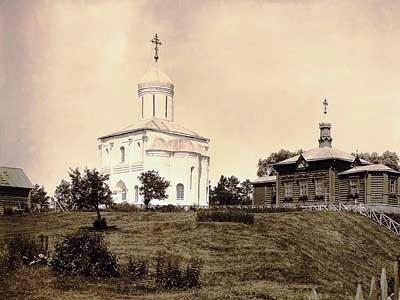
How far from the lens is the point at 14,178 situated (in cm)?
5356

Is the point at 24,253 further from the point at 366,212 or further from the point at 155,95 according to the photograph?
the point at 155,95

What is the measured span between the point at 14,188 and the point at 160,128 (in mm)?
Answer: 18522

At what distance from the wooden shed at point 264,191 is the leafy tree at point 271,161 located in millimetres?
17288

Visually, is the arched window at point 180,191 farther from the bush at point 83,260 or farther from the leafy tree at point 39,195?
the bush at point 83,260

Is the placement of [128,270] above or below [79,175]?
below

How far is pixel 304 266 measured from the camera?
82.7 feet

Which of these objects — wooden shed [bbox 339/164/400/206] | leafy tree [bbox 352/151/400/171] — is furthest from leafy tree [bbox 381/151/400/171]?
wooden shed [bbox 339/164/400/206]

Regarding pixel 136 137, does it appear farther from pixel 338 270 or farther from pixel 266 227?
pixel 338 270

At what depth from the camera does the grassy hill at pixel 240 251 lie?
59.9ft

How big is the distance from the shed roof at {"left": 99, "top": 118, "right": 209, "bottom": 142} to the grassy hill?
25.4m

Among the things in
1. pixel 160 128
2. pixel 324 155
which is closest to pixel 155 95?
pixel 160 128

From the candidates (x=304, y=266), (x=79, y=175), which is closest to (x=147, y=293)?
(x=304, y=266)

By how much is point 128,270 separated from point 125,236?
8.74 m

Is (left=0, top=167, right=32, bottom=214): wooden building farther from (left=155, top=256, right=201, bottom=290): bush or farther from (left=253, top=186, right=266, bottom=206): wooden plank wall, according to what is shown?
(left=155, top=256, right=201, bottom=290): bush
